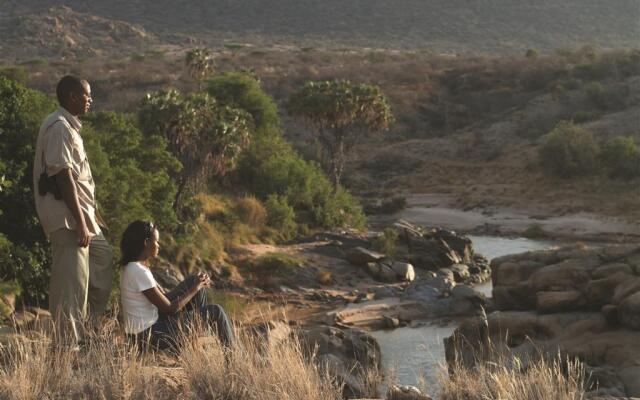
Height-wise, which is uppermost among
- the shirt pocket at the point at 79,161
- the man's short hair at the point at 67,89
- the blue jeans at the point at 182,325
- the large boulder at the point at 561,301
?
the man's short hair at the point at 67,89

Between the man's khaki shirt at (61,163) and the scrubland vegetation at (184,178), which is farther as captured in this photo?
the scrubland vegetation at (184,178)

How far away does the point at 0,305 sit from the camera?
12.6 m

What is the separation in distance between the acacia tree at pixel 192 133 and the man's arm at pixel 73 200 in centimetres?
1732

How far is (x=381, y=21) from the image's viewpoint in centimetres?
9050

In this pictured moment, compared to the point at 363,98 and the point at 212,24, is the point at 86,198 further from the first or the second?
the point at 212,24

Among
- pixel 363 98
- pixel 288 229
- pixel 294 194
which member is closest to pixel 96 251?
pixel 288 229

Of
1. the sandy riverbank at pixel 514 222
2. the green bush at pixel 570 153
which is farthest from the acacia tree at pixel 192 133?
the green bush at pixel 570 153

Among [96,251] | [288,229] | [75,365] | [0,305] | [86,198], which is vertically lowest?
[288,229]

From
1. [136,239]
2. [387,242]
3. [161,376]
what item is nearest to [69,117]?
[136,239]

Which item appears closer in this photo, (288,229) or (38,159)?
(38,159)

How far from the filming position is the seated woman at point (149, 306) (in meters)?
6.58

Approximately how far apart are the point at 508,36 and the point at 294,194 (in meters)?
63.8

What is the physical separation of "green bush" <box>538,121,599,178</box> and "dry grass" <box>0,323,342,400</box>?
37.8 metres

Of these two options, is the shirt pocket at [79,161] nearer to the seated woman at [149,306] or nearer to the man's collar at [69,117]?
the man's collar at [69,117]
